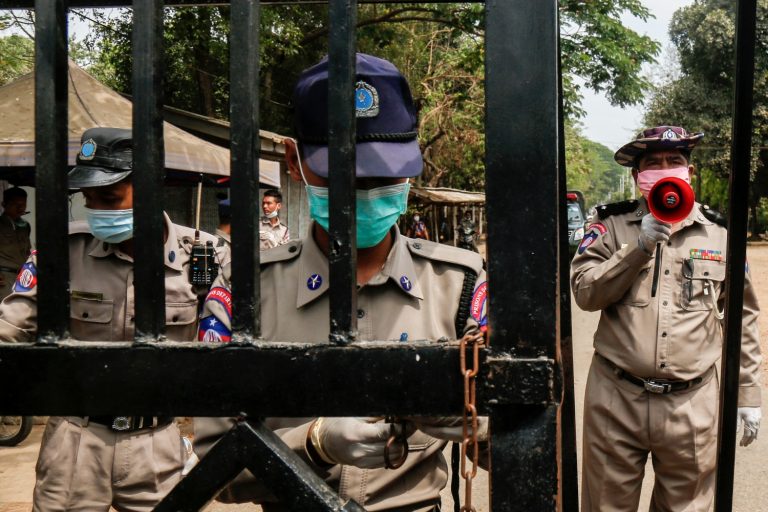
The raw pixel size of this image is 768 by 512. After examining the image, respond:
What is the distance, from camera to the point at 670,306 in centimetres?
328

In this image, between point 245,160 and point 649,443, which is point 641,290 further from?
point 245,160

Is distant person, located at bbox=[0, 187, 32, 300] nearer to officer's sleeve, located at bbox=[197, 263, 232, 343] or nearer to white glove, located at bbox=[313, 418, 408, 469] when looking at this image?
officer's sleeve, located at bbox=[197, 263, 232, 343]

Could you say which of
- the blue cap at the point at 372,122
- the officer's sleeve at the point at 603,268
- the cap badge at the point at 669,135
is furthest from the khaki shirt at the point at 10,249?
the blue cap at the point at 372,122

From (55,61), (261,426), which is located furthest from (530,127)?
(55,61)

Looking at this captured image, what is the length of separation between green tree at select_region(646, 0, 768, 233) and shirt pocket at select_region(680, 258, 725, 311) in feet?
84.0

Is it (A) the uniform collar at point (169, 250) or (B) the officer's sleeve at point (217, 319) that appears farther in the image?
(A) the uniform collar at point (169, 250)

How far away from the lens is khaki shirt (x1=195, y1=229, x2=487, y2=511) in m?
1.71

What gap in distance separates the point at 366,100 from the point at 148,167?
590 millimetres

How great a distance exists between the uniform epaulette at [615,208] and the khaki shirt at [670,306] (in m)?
0.10

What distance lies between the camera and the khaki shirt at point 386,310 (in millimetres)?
1712

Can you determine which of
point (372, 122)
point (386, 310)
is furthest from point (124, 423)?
point (372, 122)

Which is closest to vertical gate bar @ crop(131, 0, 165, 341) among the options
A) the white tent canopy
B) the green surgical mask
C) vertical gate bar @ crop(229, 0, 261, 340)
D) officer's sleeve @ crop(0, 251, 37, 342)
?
vertical gate bar @ crop(229, 0, 261, 340)

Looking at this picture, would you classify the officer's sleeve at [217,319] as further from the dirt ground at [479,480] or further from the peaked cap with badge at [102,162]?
the dirt ground at [479,480]

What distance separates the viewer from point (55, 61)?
101cm
